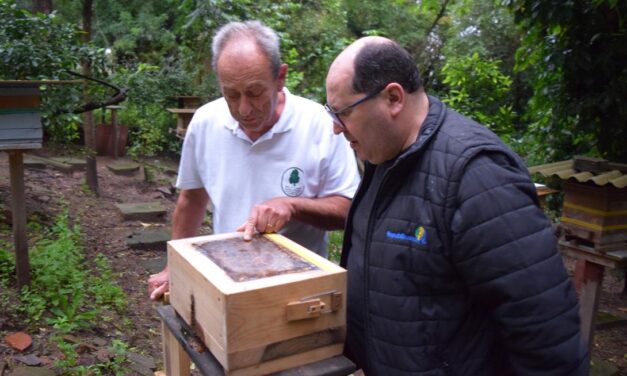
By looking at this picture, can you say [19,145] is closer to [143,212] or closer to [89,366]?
[89,366]

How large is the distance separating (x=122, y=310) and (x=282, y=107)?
10.9ft

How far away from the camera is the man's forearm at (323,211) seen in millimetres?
2062

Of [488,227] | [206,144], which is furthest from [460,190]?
[206,144]

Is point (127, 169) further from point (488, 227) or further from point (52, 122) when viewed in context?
point (488, 227)

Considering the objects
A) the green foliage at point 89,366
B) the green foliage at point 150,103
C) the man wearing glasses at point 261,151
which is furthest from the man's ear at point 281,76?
the green foliage at point 150,103

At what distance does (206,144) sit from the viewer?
2316 mm

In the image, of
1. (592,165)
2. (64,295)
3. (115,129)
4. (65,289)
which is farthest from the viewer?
(115,129)

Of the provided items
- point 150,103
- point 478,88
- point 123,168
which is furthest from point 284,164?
point 123,168

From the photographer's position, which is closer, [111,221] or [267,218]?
[267,218]

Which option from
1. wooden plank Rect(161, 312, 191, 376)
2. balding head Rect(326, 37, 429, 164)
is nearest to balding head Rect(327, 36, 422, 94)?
balding head Rect(326, 37, 429, 164)

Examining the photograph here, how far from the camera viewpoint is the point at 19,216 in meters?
4.58

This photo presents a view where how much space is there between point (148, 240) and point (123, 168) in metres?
3.74

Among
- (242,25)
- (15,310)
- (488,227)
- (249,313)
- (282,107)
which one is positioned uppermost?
(242,25)

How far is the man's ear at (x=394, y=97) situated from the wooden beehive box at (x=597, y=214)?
2.39 m
